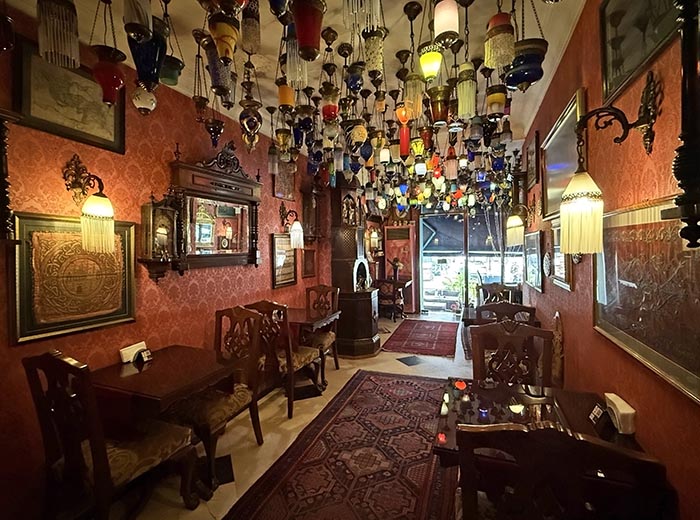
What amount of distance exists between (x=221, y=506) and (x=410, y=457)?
1.35 meters

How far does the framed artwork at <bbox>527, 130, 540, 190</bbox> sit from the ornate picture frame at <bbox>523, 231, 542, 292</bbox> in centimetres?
58

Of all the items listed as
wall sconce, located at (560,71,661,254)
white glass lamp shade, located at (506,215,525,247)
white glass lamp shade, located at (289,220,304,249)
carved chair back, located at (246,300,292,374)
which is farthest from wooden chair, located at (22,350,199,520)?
white glass lamp shade, located at (506,215,525,247)

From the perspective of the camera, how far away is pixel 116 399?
1979 millimetres

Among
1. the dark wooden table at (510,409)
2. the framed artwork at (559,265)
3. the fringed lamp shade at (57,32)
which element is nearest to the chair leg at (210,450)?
the dark wooden table at (510,409)

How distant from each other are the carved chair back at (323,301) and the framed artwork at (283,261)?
1.09 ft

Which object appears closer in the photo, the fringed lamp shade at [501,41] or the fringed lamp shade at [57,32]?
the fringed lamp shade at [57,32]

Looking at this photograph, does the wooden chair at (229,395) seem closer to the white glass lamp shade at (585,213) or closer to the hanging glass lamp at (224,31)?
the hanging glass lamp at (224,31)

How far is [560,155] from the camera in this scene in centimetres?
240

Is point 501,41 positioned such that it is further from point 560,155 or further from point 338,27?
point 560,155

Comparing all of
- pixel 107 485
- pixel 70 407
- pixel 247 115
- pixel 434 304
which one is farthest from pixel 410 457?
pixel 434 304

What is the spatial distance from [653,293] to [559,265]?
1.46 m

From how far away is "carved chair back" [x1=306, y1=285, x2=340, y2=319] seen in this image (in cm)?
428

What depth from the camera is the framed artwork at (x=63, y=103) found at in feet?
6.16

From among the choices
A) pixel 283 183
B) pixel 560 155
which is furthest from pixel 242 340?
pixel 560 155
